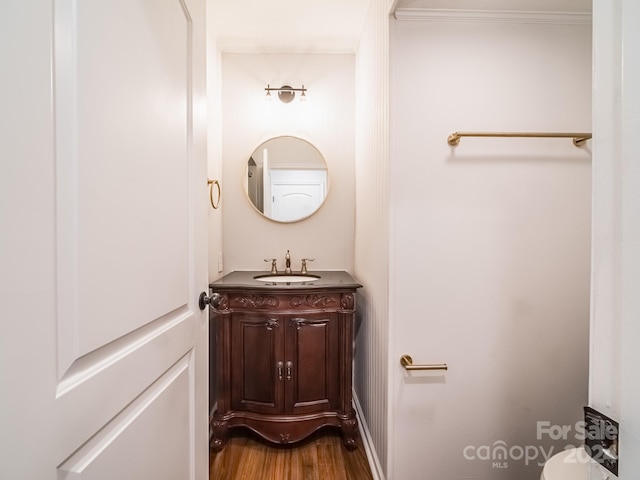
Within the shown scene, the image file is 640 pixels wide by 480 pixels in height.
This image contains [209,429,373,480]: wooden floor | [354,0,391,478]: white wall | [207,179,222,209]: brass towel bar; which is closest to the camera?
[354,0,391,478]: white wall

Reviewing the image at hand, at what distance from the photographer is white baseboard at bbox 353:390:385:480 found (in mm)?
1495

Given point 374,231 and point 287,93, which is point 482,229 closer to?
point 374,231

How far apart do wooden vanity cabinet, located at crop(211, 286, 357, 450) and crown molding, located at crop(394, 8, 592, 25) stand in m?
1.38

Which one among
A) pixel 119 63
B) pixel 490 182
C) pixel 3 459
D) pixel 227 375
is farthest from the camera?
pixel 227 375

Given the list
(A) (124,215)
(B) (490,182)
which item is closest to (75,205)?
(A) (124,215)

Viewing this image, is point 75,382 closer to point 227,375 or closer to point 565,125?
point 227,375

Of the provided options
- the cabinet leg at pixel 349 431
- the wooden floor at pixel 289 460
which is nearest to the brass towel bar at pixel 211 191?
the wooden floor at pixel 289 460

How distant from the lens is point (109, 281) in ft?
1.89

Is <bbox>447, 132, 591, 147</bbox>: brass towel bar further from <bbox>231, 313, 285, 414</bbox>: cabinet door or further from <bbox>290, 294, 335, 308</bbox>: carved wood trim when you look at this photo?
<bbox>231, 313, 285, 414</bbox>: cabinet door

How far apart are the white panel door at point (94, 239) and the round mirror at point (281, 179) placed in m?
1.37

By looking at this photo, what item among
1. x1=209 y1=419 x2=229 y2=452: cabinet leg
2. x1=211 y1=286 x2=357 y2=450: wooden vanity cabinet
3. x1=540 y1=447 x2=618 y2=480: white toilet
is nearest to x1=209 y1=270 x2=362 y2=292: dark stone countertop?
x1=211 y1=286 x2=357 y2=450: wooden vanity cabinet

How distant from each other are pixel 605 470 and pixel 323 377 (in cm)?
150

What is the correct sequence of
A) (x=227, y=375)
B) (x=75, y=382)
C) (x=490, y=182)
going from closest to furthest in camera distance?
(x=75, y=382) < (x=490, y=182) < (x=227, y=375)

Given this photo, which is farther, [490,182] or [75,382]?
[490,182]
